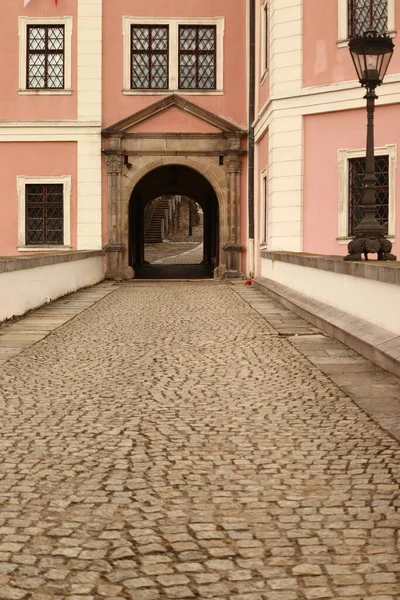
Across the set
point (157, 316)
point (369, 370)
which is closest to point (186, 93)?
point (157, 316)

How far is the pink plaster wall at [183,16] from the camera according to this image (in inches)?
979

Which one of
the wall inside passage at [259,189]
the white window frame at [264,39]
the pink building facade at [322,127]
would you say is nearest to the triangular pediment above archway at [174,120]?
the wall inside passage at [259,189]

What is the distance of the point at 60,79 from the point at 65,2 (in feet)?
6.27

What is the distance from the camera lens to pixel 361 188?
18.6 metres

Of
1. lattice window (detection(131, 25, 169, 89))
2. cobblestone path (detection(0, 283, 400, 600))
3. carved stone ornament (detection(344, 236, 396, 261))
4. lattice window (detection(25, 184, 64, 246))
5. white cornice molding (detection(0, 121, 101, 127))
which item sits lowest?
cobblestone path (detection(0, 283, 400, 600))

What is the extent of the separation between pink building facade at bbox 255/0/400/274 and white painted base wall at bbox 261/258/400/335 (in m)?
3.28

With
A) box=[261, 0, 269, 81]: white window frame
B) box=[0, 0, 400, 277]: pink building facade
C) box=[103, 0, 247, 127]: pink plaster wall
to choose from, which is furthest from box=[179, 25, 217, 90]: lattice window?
box=[261, 0, 269, 81]: white window frame

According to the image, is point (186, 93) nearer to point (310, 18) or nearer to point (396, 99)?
point (310, 18)

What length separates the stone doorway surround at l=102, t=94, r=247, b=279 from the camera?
24.7 m

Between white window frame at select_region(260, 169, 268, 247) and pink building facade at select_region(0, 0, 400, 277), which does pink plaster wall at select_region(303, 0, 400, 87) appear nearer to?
white window frame at select_region(260, 169, 268, 247)

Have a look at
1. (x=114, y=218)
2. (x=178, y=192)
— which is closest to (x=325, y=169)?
(x=114, y=218)

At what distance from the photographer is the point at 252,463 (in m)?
4.98

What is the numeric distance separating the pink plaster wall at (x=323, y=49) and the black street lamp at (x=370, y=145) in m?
6.70

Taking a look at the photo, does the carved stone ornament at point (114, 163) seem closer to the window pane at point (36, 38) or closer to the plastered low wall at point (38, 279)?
the window pane at point (36, 38)
